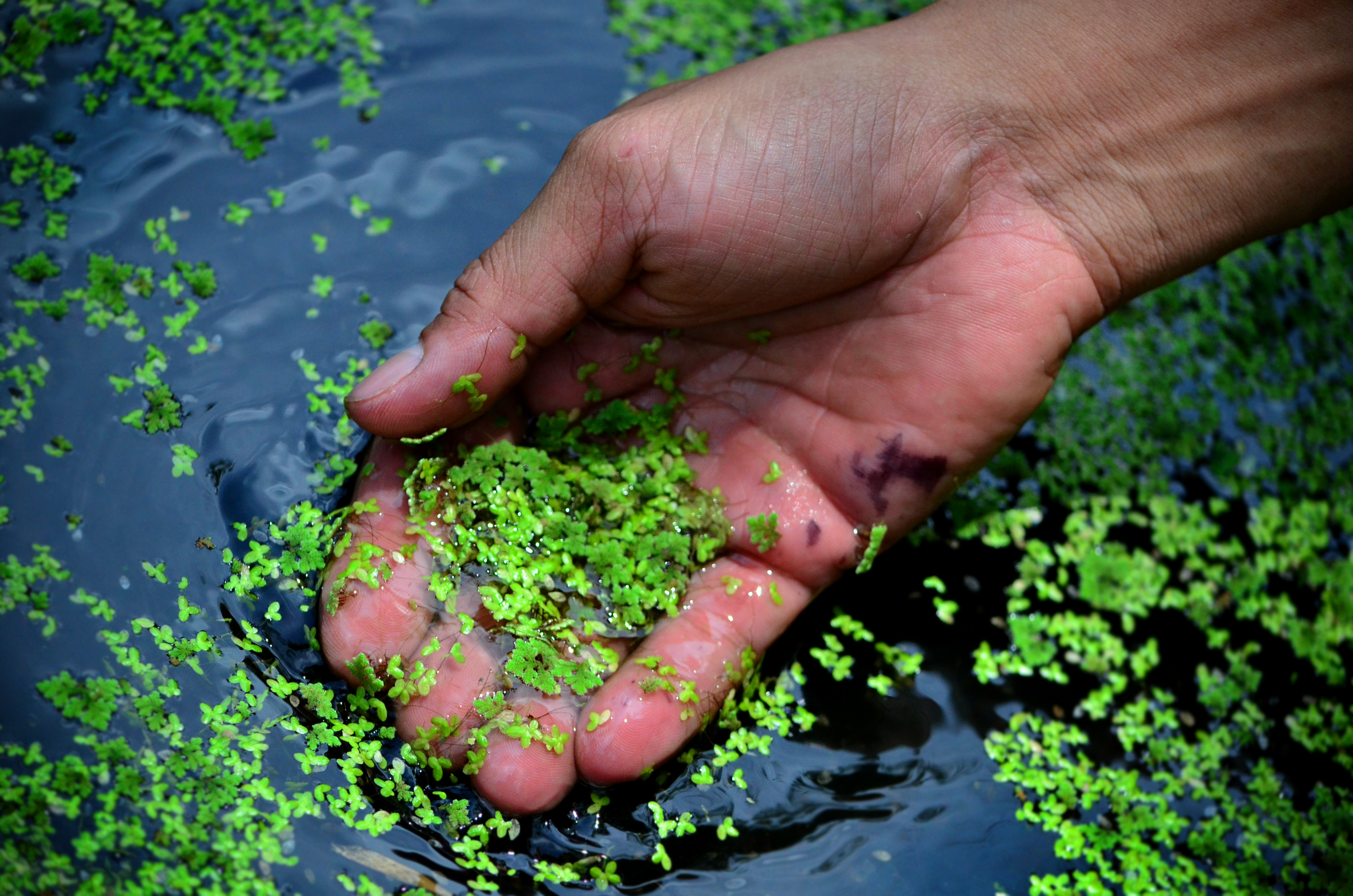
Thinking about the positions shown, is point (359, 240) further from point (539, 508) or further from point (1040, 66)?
point (1040, 66)

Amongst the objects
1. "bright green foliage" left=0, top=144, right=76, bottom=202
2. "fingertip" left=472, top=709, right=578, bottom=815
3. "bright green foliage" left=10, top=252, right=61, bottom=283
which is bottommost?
"fingertip" left=472, top=709, right=578, bottom=815

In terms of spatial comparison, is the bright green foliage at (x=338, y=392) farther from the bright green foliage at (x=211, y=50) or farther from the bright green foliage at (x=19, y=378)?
the bright green foliage at (x=211, y=50)

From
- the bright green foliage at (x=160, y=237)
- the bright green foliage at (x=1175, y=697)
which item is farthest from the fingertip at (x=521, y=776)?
the bright green foliage at (x=160, y=237)

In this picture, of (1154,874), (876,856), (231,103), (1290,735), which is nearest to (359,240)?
(231,103)

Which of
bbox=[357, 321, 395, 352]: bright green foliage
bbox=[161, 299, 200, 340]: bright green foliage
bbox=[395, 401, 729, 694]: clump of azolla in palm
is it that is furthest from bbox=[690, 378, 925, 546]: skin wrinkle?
bbox=[161, 299, 200, 340]: bright green foliage

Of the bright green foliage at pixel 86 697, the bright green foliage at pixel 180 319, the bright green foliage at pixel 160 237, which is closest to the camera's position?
the bright green foliage at pixel 86 697

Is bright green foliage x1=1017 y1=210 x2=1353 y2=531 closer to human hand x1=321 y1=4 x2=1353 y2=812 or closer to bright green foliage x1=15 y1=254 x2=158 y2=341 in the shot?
human hand x1=321 y1=4 x2=1353 y2=812
